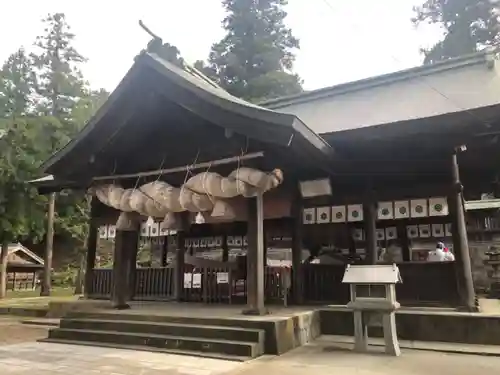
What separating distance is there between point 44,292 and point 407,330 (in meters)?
18.6

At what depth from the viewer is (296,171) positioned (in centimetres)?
815

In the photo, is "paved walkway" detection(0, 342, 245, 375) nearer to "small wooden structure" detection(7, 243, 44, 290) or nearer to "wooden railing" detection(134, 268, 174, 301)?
"wooden railing" detection(134, 268, 174, 301)

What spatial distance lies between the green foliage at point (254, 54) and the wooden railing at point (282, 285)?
19.0 m

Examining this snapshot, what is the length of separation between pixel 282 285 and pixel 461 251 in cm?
346

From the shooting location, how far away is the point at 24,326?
387 inches

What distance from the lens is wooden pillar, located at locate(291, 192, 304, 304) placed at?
27.1 ft

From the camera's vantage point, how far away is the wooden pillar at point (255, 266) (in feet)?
21.1

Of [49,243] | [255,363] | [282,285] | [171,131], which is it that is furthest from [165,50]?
[49,243]

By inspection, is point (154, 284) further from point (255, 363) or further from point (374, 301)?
point (374, 301)

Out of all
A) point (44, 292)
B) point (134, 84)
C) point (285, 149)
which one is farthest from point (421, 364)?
point (44, 292)

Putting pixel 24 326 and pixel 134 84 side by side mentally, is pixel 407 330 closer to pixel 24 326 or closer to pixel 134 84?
pixel 134 84

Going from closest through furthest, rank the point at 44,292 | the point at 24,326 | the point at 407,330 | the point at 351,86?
the point at 407,330 → the point at 24,326 → the point at 351,86 → the point at 44,292

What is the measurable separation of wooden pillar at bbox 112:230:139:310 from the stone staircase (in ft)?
2.57

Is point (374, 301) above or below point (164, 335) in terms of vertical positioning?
above
